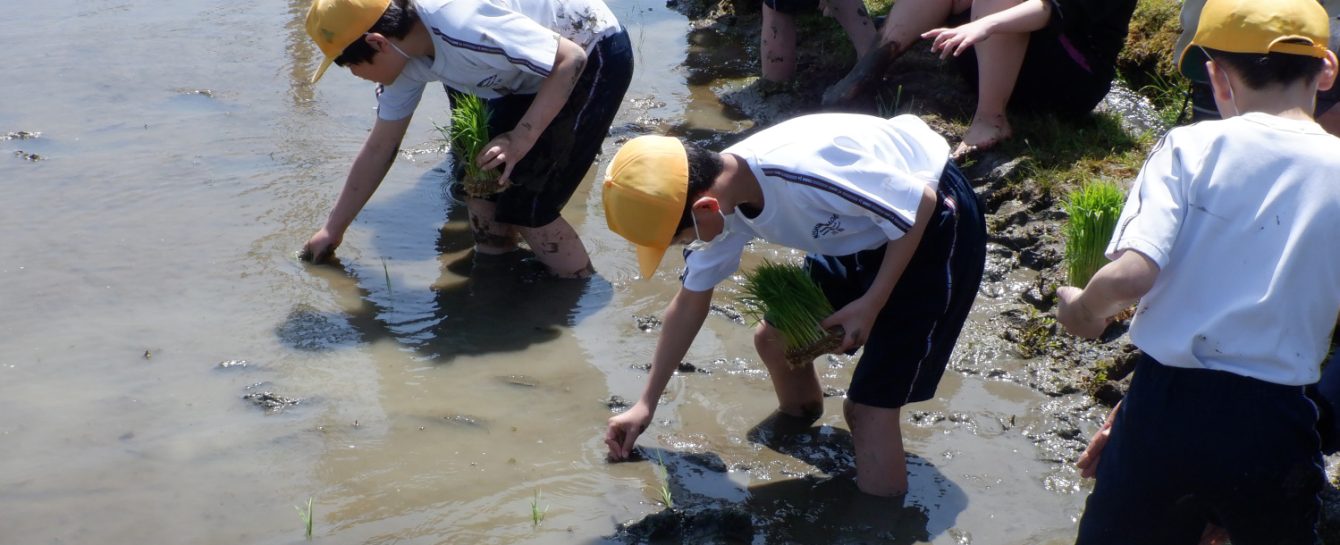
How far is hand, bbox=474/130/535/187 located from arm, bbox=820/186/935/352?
5.14ft

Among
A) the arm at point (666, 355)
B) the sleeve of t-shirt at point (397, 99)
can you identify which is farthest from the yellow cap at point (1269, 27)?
the sleeve of t-shirt at point (397, 99)

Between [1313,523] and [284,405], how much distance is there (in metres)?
2.87

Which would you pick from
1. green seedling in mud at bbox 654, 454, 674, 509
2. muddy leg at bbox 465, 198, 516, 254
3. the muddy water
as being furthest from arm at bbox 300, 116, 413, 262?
green seedling in mud at bbox 654, 454, 674, 509

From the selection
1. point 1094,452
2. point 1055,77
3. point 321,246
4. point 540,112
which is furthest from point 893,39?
point 1094,452

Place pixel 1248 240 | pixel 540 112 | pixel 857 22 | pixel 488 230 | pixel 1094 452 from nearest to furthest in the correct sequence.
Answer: pixel 1248 240
pixel 1094 452
pixel 540 112
pixel 488 230
pixel 857 22

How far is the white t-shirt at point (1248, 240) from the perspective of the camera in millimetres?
2234

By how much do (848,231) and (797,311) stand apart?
0.31m

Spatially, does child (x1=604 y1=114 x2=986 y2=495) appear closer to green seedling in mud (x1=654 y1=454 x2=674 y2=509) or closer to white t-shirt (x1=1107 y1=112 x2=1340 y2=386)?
green seedling in mud (x1=654 y1=454 x2=674 y2=509)

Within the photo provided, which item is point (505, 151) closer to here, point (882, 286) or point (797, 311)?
point (797, 311)

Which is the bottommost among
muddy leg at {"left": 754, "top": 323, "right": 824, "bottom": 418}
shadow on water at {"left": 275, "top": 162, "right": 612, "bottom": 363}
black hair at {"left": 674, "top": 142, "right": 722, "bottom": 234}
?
shadow on water at {"left": 275, "top": 162, "right": 612, "bottom": 363}

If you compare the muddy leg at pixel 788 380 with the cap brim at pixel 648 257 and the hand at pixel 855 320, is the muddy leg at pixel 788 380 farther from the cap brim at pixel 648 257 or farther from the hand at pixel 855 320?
the cap brim at pixel 648 257

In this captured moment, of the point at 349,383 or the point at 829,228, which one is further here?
the point at 349,383

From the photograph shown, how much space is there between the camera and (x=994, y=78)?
5090mm

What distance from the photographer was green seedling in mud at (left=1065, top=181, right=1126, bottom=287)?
3768mm
